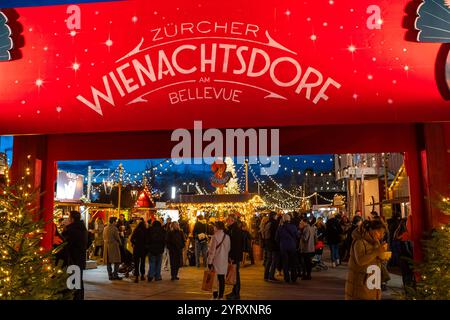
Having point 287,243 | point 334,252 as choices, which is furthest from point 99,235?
point 287,243

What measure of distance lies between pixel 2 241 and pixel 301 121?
442 cm

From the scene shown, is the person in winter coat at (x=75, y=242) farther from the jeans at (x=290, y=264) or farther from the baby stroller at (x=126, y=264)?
the jeans at (x=290, y=264)

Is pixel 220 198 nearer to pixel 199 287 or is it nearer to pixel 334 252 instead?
pixel 334 252

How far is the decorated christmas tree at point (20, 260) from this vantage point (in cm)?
522

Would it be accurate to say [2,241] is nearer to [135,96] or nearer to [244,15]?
[135,96]

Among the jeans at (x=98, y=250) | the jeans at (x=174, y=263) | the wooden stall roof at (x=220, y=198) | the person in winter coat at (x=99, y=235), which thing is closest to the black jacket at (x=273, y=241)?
the jeans at (x=174, y=263)

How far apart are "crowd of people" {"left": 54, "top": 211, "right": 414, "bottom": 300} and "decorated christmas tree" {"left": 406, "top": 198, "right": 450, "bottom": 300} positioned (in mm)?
562

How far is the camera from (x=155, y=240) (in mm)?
12070

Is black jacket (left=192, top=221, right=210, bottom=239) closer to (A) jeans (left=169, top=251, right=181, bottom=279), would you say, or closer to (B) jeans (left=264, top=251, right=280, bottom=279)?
(A) jeans (left=169, top=251, right=181, bottom=279)

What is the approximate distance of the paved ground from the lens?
31.0 feet

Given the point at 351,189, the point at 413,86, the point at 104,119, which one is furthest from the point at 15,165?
the point at 351,189

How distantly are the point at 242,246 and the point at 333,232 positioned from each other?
18.5 feet

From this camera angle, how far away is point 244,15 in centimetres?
705

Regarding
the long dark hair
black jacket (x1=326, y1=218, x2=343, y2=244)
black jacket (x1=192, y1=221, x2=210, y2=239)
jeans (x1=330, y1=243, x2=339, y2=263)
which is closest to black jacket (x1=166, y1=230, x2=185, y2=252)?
black jacket (x1=192, y1=221, x2=210, y2=239)
